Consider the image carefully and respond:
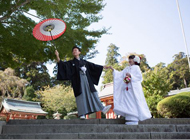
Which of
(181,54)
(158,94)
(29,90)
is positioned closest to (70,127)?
(158,94)

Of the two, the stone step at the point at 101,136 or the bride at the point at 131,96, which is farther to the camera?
the bride at the point at 131,96

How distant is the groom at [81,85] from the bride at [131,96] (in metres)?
0.39

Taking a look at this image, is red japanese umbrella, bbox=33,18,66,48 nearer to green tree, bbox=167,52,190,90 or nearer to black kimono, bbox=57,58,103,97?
black kimono, bbox=57,58,103,97

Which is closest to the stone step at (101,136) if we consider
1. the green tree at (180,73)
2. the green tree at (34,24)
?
the green tree at (34,24)

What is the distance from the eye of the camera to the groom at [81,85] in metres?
4.59

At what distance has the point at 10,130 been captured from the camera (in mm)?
3947

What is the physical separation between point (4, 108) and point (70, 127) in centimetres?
1059

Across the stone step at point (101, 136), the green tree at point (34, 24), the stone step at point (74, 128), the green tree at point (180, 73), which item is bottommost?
the stone step at point (101, 136)

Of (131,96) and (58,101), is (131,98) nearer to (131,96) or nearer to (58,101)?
(131,96)

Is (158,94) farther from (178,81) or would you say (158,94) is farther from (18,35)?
(178,81)

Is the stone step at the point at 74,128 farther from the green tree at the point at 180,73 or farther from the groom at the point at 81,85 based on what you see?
the green tree at the point at 180,73

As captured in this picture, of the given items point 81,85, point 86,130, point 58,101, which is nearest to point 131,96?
point 81,85

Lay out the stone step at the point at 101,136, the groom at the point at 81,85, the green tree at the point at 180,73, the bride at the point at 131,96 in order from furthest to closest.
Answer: the green tree at the point at 180,73 < the groom at the point at 81,85 < the bride at the point at 131,96 < the stone step at the point at 101,136

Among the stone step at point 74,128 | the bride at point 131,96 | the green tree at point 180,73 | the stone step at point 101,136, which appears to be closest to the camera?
the stone step at point 101,136
